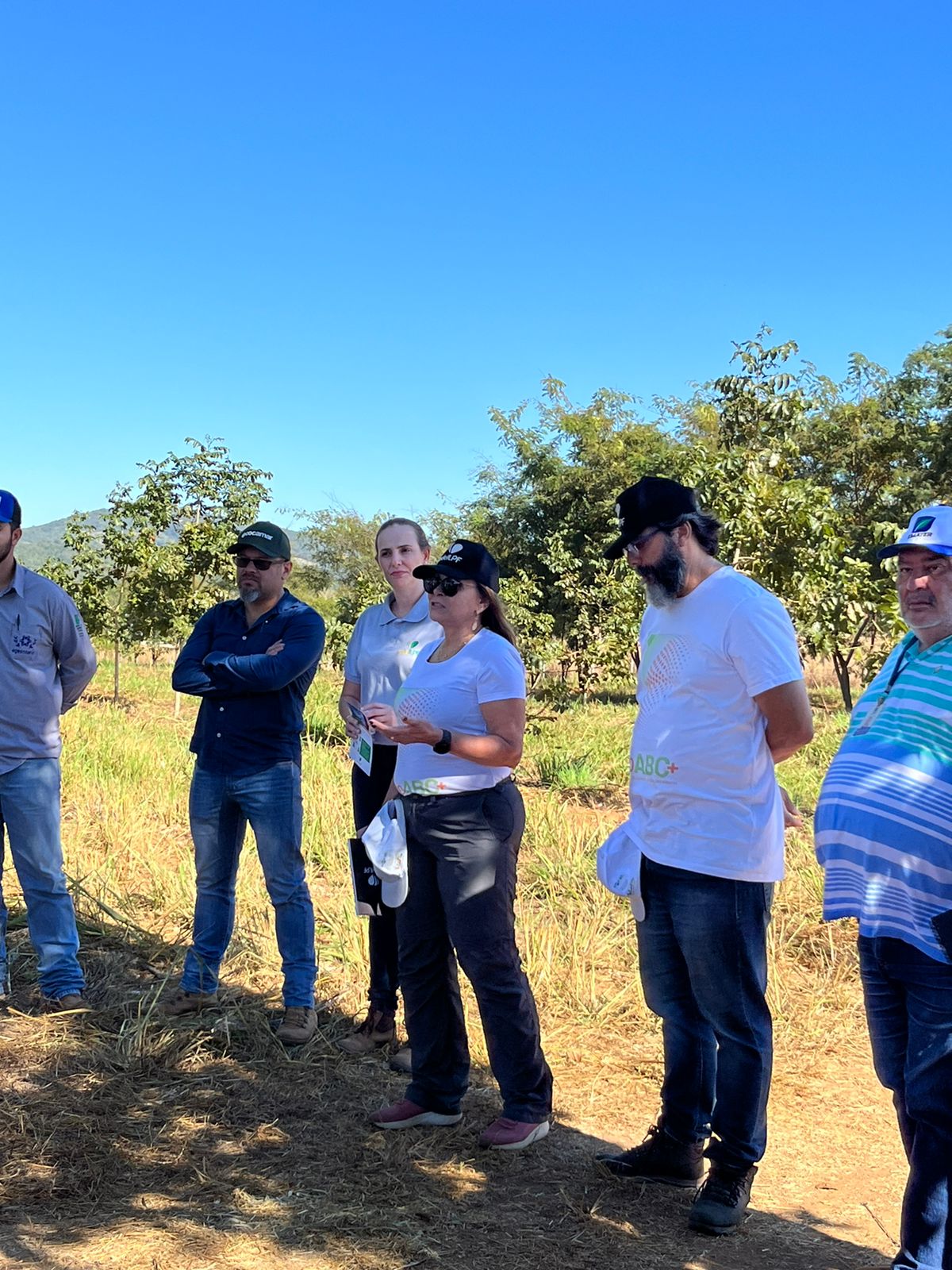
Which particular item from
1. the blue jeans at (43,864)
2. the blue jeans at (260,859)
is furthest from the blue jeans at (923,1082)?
the blue jeans at (43,864)

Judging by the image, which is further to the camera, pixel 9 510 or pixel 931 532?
pixel 9 510

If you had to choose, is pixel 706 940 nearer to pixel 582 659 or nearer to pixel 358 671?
pixel 358 671

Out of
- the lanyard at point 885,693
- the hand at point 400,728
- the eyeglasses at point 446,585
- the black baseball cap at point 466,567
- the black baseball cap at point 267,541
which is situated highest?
the black baseball cap at point 267,541

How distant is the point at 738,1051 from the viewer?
3.07 meters

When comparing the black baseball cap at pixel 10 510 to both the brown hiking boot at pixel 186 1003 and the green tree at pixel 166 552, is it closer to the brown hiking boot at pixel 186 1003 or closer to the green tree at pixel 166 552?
the brown hiking boot at pixel 186 1003

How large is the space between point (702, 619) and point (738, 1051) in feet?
3.82

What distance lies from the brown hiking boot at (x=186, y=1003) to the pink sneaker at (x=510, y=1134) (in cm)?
148

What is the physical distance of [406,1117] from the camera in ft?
12.2

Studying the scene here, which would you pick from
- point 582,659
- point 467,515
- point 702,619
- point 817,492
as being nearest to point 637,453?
point 467,515

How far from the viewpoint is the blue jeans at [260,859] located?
4367mm

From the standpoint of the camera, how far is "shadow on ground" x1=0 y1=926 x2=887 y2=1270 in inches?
116

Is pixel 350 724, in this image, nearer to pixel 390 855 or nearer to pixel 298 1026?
Answer: pixel 390 855

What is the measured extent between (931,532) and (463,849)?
167cm

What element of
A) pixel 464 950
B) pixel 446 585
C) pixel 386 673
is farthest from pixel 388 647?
pixel 464 950
